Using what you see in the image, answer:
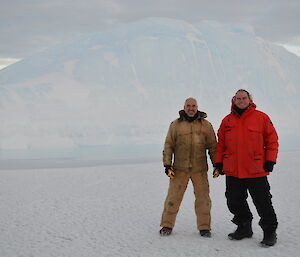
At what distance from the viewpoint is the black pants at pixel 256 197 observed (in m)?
3.94

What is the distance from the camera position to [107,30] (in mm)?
33500

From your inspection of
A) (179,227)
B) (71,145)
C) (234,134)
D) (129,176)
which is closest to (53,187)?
(129,176)

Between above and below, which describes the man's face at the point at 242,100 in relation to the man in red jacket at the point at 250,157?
above

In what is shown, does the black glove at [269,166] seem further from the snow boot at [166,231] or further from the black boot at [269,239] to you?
the snow boot at [166,231]

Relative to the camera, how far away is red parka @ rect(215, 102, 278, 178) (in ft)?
12.8

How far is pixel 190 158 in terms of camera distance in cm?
447

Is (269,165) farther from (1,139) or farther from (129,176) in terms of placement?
(1,139)

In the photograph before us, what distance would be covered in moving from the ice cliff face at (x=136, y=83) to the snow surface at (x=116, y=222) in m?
17.6

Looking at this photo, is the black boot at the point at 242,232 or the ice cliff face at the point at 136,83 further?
the ice cliff face at the point at 136,83

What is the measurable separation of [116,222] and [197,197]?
1308 millimetres

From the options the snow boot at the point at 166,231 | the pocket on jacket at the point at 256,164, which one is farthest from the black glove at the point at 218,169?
the snow boot at the point at 166,231


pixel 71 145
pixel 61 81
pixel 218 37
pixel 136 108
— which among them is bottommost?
pixel 71 145

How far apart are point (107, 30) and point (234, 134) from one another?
30.7 metres

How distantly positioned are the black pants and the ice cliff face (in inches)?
865
